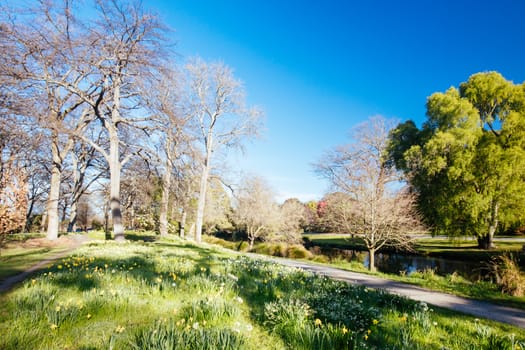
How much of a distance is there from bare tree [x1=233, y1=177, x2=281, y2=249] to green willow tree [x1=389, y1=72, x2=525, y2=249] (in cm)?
1650

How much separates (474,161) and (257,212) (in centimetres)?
2217

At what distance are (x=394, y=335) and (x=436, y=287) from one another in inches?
295

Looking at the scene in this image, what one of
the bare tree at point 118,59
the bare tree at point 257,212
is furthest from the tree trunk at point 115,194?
the bare tree at point 257,212

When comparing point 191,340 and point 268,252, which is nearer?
point 191,340

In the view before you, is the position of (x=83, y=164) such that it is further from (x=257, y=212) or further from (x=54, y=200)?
(x=257, y=212)

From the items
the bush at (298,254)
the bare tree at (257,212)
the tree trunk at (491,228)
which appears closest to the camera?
the tree trunk at (491,228)

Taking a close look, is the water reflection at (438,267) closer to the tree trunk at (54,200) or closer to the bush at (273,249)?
the bush at (273,249)

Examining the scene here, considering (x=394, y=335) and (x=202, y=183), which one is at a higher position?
(x=202, y=183)

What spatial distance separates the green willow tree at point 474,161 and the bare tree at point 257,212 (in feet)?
54.1

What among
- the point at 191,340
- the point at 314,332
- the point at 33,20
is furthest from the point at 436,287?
the point at 33,20

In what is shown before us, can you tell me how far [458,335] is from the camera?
3441 mm

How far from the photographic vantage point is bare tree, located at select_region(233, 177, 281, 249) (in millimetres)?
32812

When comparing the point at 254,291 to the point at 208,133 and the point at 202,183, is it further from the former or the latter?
the point at 208,133

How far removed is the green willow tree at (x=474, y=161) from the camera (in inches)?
783
